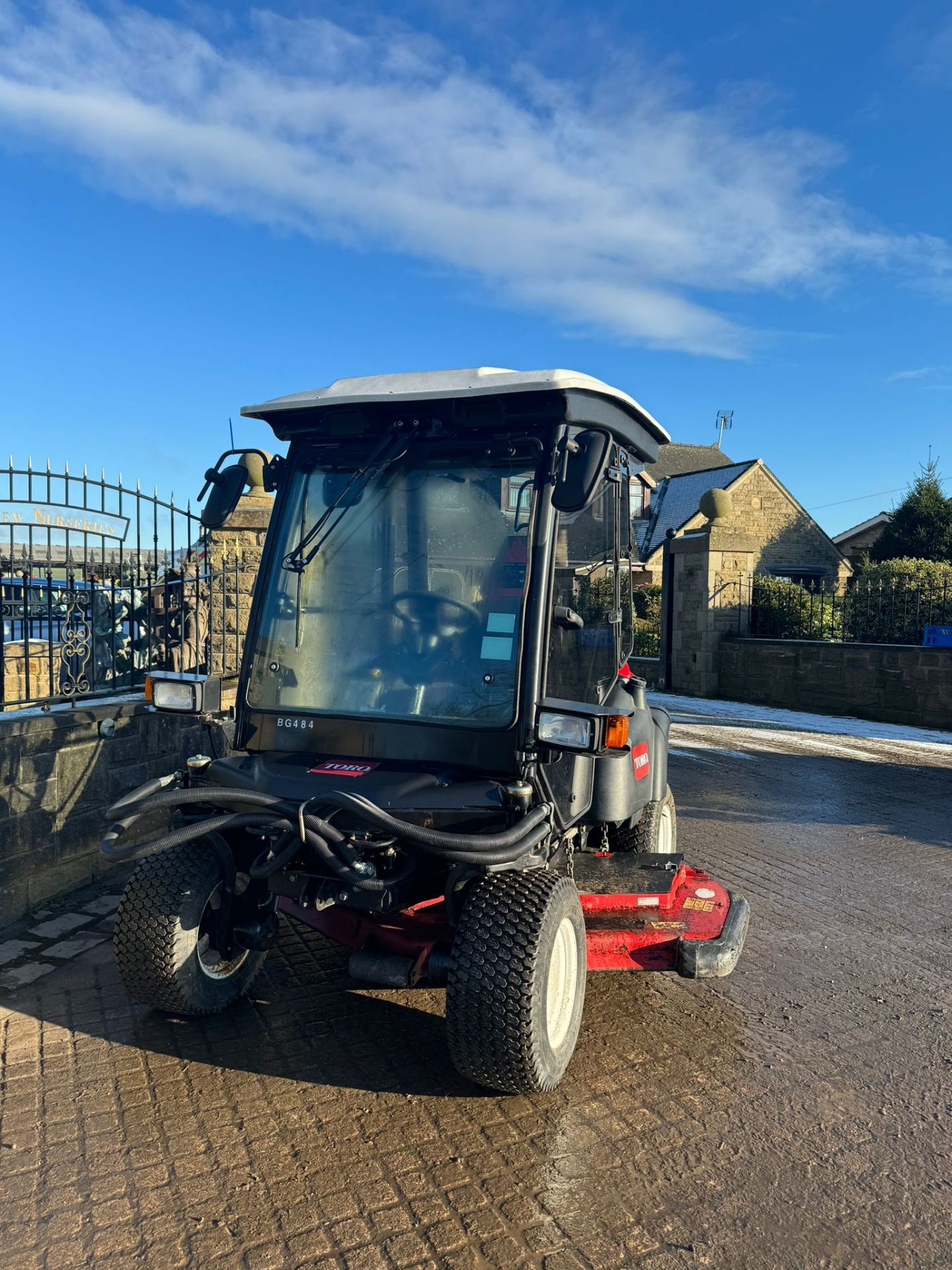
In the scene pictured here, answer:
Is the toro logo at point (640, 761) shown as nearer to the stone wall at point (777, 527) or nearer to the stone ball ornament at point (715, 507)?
the stone ball ornament at point (715, 507)

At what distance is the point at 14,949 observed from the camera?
14.9 feet

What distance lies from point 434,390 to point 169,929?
7.19ft

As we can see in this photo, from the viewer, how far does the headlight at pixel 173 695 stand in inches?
153

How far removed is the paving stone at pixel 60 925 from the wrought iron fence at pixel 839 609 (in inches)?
461

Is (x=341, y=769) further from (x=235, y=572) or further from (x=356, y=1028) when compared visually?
(x=235, y=572)

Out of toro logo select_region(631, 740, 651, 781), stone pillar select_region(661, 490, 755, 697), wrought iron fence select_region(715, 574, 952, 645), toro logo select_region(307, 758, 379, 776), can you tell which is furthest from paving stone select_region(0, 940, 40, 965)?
stone pillar select_region(661, 490, 755, 697)

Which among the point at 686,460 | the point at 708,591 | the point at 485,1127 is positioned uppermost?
the point at 686,460

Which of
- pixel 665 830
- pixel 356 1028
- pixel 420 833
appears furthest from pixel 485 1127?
pixel 665 830

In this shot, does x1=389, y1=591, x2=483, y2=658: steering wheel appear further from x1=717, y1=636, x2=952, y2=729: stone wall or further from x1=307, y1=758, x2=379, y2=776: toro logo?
x1=717, y1=636, x2=952, y2=729: stone wall

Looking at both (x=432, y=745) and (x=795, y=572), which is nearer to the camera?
(x=432, y=745)

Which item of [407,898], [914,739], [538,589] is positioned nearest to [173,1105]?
[407,898]

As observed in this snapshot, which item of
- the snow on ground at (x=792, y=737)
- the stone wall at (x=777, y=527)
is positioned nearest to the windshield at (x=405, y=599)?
the snow on ground at (x=792, y=737)

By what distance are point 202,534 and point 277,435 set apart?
343cm

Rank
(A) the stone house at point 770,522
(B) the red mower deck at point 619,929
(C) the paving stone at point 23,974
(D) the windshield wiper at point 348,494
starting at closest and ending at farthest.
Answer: (B) the red mower deck at point 619,929, (D) the windshield wiper at point 348,494, (C) the paving stone at point 23,974, (A) the stone house at point 770,522
